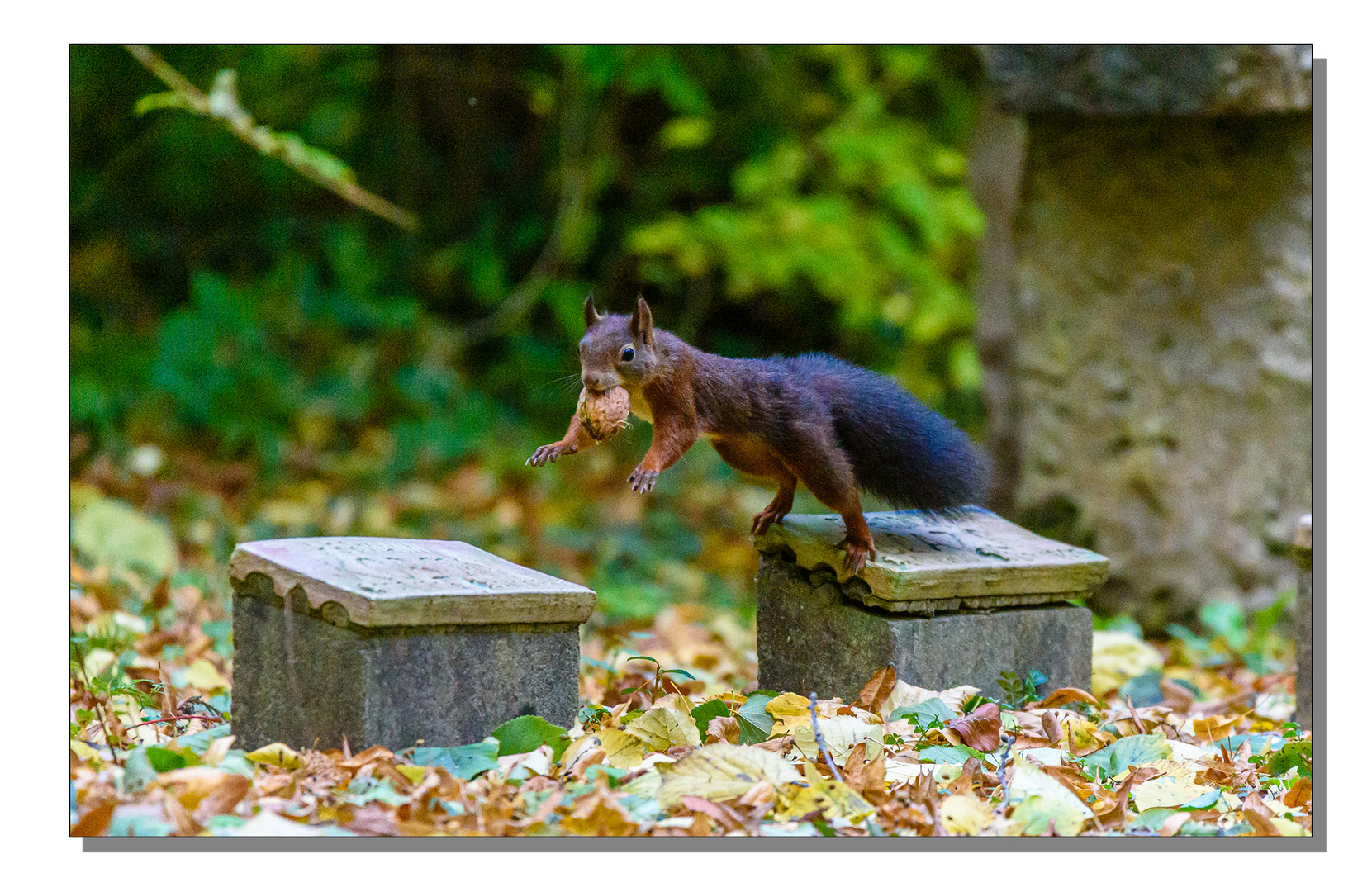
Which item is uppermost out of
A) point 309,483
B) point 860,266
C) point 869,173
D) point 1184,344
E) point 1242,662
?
point 869,173

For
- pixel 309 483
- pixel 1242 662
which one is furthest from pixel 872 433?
pixel 309 483

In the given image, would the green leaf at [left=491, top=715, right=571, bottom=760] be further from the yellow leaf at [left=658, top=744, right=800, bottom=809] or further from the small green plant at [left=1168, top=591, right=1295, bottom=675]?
the small green plant at [left=1168, top=591, right=1295, bottom=675]

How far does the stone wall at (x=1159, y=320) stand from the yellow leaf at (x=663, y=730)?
3.37 m

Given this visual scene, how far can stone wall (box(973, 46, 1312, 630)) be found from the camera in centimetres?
554

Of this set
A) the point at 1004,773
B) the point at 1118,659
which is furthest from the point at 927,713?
the point at 1118,659

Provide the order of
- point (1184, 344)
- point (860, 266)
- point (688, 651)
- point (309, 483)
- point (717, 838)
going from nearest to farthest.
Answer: point (717, 838) → point (688, 651) → point (1184, 344) → point (309, 483) → point (860, 266)

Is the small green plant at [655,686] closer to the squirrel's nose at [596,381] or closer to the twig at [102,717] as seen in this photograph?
the squirrel's nose at [596,381]

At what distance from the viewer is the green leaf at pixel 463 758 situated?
8.96ft

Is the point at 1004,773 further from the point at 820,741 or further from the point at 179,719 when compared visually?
Result: the point at 179,719

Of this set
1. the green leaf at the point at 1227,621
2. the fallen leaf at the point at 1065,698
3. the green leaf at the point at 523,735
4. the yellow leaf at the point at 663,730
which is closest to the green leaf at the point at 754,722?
the yellow leaf at the point at 663,730

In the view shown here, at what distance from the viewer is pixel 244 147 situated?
26.4 ft

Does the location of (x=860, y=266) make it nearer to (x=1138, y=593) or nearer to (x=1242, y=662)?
(x=1138, y=593)

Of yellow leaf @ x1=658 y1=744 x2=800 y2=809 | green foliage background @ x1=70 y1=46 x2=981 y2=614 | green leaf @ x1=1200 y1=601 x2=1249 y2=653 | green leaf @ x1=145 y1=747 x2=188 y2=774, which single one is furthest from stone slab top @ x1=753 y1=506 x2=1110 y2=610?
green foliage background @ x1=70 y1=46 x2=981 y2=614

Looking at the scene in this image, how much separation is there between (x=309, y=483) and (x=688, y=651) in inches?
147
